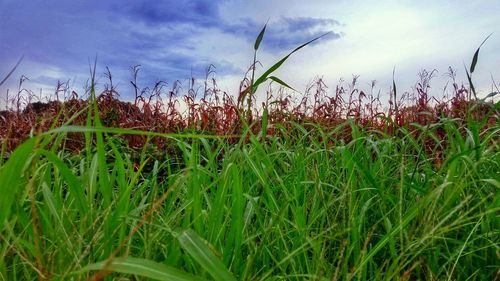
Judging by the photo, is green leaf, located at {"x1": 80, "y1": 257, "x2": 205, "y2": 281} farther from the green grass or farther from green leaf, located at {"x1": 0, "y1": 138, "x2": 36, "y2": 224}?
green leaf, located at {"x1": 0, "y1": 138, "x2": 36, "y2": 224}

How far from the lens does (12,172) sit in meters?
1.50

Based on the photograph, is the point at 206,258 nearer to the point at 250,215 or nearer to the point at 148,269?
the point at 148,269

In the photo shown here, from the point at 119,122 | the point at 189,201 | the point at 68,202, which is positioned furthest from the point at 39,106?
the point at 189,201

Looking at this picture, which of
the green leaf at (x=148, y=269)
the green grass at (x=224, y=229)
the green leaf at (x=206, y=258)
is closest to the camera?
the green leaf at (x=148, y=269)

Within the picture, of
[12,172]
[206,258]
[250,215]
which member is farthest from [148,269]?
[250,215]

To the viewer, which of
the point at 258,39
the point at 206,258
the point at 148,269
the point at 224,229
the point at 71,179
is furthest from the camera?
the point at 224,229

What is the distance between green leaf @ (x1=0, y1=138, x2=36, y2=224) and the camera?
1.45m

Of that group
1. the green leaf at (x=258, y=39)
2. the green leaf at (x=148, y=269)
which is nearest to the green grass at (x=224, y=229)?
the green leaf at (x=148, y=269)

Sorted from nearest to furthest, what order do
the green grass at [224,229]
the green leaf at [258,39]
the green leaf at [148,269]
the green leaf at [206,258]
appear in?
the green leaf at [148,269], the green leaf at [206,258], the green grass at [224,229], the green leaf at [258,39]

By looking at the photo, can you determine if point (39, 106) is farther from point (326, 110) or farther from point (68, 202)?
point (68, 202)

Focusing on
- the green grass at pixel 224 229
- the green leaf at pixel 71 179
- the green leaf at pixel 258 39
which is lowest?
the green grass at pixel 224 229

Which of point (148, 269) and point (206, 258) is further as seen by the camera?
point (206, 258)

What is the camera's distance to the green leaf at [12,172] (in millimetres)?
1447

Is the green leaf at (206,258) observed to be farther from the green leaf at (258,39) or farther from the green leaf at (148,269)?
the green leaf at (258,39)
